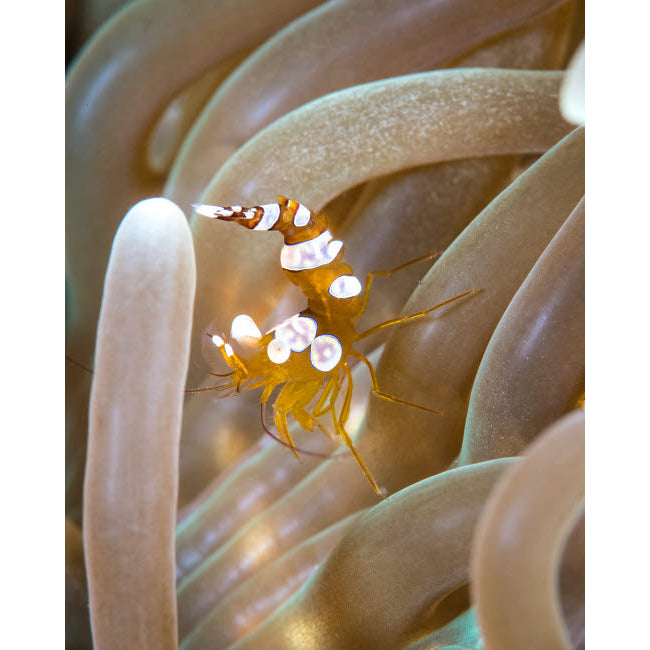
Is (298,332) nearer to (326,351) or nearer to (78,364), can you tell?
(326,351)

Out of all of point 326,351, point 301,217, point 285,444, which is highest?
point 301,217

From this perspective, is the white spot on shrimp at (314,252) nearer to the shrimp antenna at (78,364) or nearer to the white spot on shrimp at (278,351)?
the white spot on shrimp at (278,351)

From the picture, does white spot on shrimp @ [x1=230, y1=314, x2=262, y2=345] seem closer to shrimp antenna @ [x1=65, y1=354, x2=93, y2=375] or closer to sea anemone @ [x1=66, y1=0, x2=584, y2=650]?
sea anemone @ [x1=66, y1=0, x2=584, y2=650]

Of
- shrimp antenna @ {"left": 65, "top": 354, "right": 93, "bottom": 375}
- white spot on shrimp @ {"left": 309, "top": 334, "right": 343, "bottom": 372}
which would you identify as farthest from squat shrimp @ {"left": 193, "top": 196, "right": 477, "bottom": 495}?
shrimp antenna @ {"left": 65, "top": 354, "right": 93, "bottom": 375}

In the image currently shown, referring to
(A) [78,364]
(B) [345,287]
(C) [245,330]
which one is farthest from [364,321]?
(A) [78,364]
